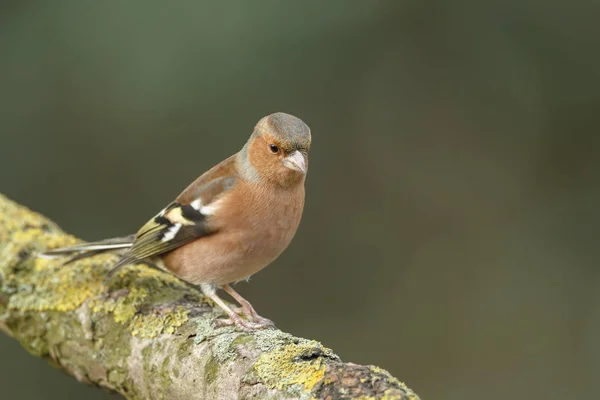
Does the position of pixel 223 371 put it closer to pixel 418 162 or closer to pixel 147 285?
pixel 147 285

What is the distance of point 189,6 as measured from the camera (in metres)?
5.67

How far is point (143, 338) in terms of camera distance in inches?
124

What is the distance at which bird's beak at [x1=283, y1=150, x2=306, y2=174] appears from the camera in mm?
3557

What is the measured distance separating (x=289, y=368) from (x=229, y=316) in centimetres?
80

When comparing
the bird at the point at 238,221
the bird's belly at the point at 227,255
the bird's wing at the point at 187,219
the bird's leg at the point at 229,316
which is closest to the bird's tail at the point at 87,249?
the bird at the point at 238,221

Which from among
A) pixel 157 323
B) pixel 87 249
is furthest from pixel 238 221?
pixel 87 249

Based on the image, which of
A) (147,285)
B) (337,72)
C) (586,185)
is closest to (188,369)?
(147,285)

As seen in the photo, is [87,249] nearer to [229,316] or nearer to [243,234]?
[243,234]

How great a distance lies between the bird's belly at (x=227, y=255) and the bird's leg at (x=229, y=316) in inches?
1.8

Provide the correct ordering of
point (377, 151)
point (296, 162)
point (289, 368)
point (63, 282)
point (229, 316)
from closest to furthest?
point (289, 368) → point (229, 316) → point (296, 162) → point (63, 282) → point (377, 151)

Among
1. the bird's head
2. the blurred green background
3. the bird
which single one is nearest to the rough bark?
the bird

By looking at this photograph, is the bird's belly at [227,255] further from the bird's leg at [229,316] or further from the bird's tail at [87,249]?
the bird's tail at [87,249]

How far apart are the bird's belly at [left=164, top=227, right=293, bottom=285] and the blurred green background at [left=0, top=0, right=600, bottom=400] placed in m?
2.32

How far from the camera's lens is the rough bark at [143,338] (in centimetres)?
232
